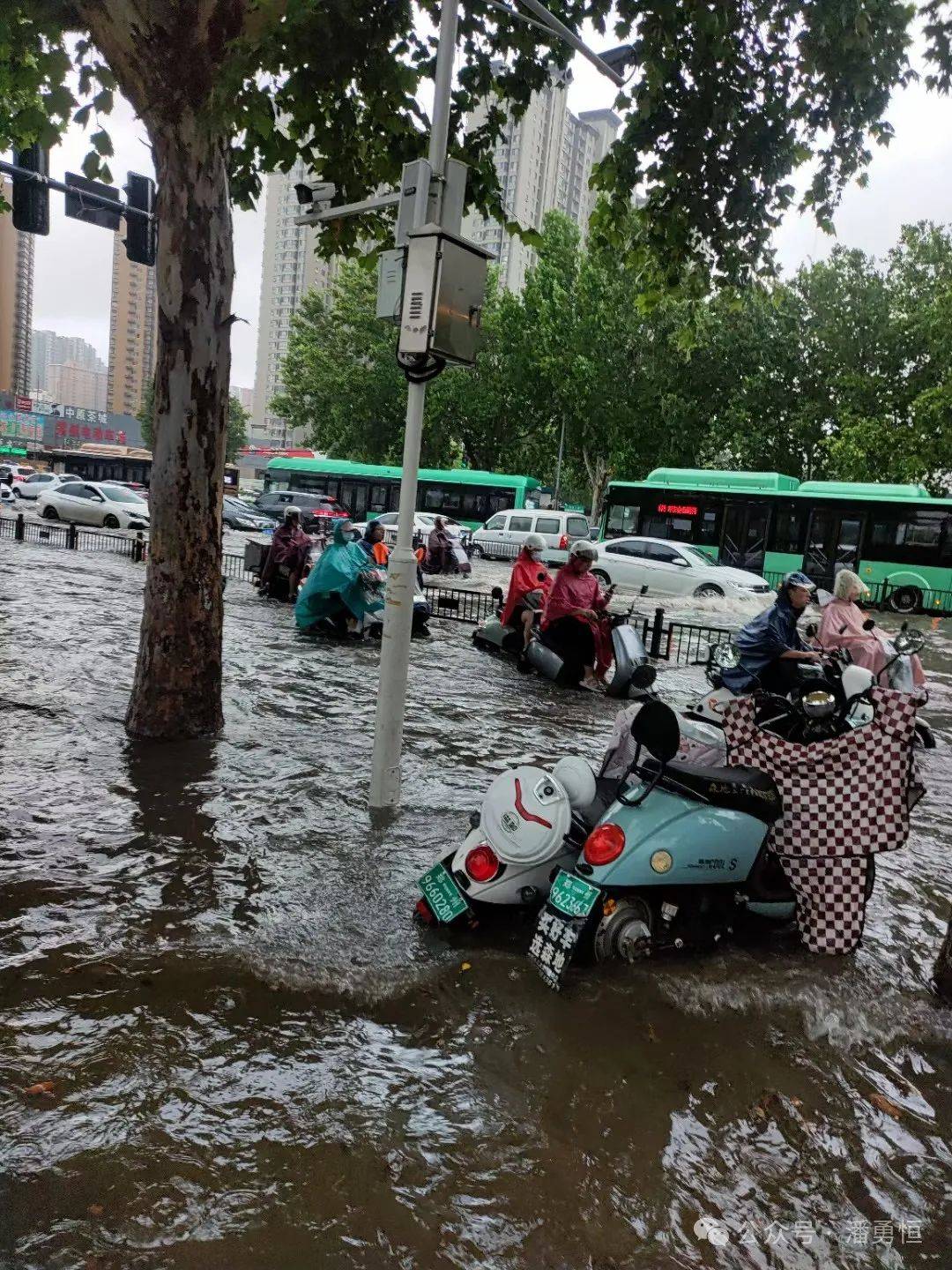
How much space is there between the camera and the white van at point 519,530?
30.5m

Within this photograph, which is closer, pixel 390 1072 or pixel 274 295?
pixel 390 1072

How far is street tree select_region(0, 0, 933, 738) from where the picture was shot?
246 inches

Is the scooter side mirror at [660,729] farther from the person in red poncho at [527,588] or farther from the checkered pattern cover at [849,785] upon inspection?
the person in red poncho at [527,588]

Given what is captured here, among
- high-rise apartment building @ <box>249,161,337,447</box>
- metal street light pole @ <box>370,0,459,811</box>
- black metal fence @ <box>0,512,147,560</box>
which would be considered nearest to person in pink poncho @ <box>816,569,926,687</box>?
metal street light pole @ <box>370,0,459,811</box>

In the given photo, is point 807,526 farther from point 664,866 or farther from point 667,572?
point 664,866

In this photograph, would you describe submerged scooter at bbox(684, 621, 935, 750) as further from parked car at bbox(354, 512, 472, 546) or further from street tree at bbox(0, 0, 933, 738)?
parked car at bbox(354, 512, 472, 546)

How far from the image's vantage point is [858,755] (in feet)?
13.0

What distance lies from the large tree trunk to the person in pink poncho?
18.3 feet

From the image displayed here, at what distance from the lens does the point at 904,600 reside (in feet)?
75.7

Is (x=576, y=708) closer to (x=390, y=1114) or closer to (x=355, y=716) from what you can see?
(x=355, y=716)

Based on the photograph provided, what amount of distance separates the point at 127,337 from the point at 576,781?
14901 centimetres

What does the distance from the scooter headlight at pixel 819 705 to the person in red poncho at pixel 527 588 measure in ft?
24.0

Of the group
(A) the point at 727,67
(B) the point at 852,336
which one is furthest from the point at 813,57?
(B) the point at 852,336

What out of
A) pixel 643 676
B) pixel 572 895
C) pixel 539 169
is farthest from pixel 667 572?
pixel 539 169
